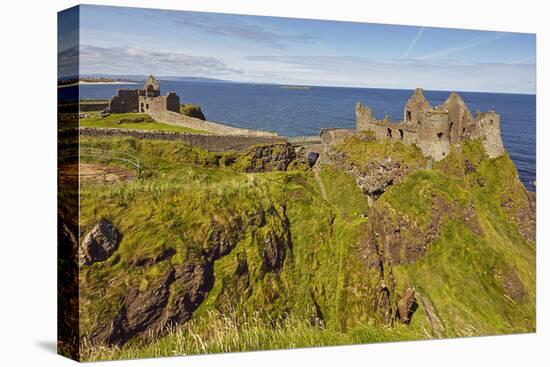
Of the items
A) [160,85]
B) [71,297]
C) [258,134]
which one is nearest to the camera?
[71,297]

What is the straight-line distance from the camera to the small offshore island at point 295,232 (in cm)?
1666

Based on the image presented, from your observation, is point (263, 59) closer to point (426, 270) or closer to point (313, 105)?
point (313, 105)

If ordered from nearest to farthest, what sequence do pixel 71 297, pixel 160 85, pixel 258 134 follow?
pixel 71 297 → pixel 160 85 → pixel 258 134

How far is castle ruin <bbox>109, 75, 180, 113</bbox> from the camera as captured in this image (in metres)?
17.5

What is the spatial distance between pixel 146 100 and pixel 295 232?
15.0 feet

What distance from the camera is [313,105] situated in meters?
19.7

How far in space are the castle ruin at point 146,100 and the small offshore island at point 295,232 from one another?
0.10 feet

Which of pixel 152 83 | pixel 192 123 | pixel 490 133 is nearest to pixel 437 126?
pixel 490 133

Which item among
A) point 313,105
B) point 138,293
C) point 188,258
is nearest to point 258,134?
point 313,105

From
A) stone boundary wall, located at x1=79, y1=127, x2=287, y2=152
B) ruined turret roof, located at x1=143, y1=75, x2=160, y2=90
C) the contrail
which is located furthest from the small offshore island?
the contrail

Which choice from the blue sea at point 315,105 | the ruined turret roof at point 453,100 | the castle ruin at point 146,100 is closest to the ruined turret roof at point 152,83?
the castle ruin at point 146,100

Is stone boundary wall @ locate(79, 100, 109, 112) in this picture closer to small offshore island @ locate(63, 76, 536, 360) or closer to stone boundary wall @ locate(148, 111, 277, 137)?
small offshore island @ locate(63, 76, 536, 360)

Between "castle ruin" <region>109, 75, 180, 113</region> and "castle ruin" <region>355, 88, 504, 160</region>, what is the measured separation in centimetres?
476

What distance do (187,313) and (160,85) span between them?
4863 millimetres
